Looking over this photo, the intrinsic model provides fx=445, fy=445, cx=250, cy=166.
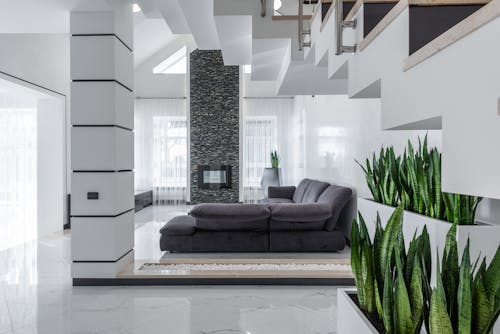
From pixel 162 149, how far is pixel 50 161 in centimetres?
403

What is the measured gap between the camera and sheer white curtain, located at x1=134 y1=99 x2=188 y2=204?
10289mm

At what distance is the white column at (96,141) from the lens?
11.7 ft

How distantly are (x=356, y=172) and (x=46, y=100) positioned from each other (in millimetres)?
4444

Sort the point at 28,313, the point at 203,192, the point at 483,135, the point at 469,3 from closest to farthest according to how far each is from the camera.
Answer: the point at 483,135, the point at 469,3, the point at 28,313, the point at 203,192

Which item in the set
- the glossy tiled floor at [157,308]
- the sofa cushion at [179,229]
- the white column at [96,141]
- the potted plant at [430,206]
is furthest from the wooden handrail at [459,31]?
the sofa cushion at [179,229]

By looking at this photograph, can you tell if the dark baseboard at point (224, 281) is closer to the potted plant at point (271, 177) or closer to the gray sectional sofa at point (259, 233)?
the gray sectional sofa at point (259, 233)

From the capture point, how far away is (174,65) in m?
10.4

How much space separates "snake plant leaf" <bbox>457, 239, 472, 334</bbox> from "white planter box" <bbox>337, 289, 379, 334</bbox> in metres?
0.36

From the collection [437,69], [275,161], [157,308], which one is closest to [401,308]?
[437,69]

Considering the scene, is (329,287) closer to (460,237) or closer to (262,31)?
(262,31)

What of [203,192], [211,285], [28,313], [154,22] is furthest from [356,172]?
[203,192]

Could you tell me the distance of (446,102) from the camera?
3.11 feet

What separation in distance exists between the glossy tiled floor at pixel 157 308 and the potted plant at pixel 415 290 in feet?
3.67

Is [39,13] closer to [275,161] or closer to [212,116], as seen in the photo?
[212,116]
